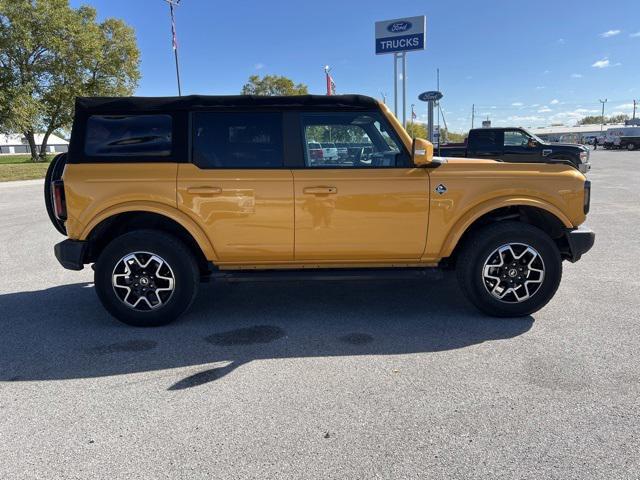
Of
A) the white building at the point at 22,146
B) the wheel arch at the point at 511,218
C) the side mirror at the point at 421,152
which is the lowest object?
the wheel arch at the point at 511,218

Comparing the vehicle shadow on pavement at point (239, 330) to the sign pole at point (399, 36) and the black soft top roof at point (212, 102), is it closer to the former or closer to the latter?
the black soft top roof at point (212, 102)

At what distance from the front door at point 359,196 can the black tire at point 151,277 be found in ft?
3.31

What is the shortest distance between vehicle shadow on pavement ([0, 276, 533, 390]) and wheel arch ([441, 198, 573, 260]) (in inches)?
28.4

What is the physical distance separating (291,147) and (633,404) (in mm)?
3061

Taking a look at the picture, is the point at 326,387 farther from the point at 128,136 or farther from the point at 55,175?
the point at 55,175

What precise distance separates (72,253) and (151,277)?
70cm

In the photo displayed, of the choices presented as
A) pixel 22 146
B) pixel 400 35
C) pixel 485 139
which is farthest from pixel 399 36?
pixel 22 146

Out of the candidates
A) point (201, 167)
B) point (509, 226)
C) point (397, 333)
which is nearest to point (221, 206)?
point (201, 167)

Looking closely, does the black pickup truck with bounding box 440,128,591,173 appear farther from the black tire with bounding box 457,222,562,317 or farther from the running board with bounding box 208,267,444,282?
the running board with bounding box 208,267,444,282

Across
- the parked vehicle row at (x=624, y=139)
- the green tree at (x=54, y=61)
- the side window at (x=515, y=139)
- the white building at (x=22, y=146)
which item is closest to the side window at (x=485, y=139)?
the side window at (x=515, y=139)

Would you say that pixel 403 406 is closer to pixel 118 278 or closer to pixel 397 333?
pixel 397 333

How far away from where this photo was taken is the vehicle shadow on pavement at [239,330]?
11.4 feet

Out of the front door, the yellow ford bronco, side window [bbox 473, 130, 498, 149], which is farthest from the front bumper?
side window [bbox 473, 130, 498, 149]

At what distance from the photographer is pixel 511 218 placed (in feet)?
14.1
